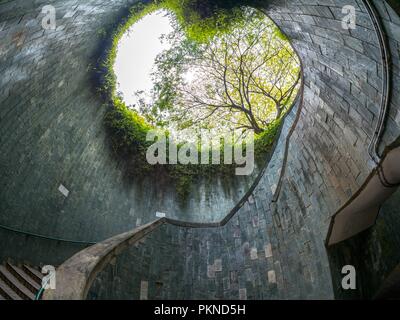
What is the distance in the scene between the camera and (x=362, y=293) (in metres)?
4.13

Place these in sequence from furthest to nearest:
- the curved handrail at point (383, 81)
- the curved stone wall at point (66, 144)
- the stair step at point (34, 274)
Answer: the curved stone wall at point (66, 144) → the stair step at point (34, 274) → the curved handrail at point (383, 81)

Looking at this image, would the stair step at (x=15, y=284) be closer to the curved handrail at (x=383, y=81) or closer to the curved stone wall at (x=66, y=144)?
the curved stone wall at (x=66, y=144)

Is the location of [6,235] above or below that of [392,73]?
below

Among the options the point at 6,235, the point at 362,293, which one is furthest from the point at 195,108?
the point at 362,293

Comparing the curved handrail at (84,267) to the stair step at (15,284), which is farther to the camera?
→ the stair step at (15,284)

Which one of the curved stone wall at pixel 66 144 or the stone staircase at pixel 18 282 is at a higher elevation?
the curved stone wall at pixel 66 144

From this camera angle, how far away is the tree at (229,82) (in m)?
10.1

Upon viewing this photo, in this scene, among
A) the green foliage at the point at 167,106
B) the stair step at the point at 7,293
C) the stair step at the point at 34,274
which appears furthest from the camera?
the green foliage at the point at 167,106

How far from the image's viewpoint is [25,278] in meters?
4.69

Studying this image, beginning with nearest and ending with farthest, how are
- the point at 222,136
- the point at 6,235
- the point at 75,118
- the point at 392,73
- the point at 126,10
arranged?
1. the point at 392,73
2. the point at 6,235
3. the point at 126,10
4. the point at 75,118
5. the point at 222,136

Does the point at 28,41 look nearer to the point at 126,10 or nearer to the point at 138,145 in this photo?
the point at 126,10

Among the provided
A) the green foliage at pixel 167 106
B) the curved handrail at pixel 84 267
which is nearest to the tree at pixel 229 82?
the green foliage at pixel 167 106

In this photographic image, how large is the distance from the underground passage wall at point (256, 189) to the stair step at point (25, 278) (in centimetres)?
56

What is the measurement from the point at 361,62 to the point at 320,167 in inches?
76.1
